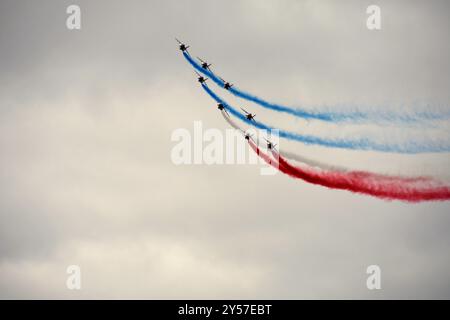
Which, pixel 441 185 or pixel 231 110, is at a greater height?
pixel 231 110
